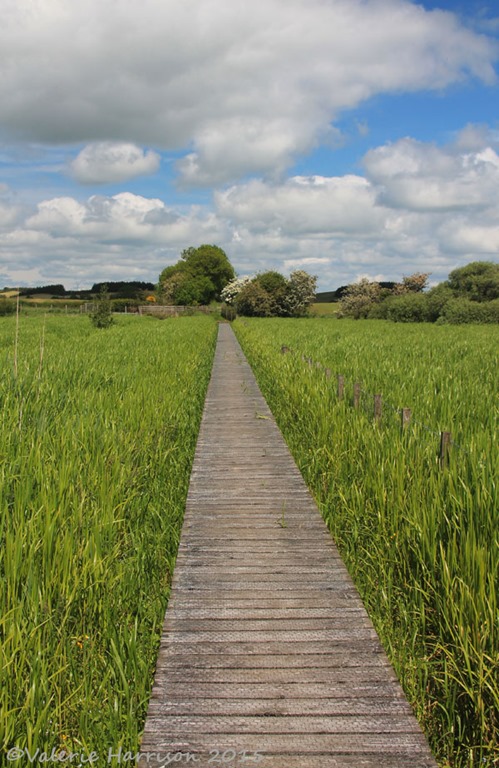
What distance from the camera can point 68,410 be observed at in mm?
6262

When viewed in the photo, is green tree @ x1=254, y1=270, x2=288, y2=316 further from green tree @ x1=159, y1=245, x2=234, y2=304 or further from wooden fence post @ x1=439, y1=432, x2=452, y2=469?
wooden fence post @ x1=439, y1=432, x2=452, y2=469

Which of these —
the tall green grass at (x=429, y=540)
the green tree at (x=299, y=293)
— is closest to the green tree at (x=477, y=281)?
the green tree at (x=299, y=293)

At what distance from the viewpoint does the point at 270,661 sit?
311 cm

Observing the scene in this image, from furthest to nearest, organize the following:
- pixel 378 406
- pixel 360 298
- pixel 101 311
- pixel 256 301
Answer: pixel 360 298 → pixel 256 301 → pixel 101 311 → pixel 378 406

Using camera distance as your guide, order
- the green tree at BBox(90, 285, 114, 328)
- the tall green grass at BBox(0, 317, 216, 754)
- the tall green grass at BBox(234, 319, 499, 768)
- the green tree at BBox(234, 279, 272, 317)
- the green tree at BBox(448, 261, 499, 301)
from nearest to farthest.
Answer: the tall green grass at BBox(0, 317, 216, 754) < the tall green grass at BBox(234, 319, 499, 768) < the green tree at BBox(90, 285, 114, 328) < the green tree at BBox(448, 261, 499, 301) < the green tree at BBox(234, 279, 272, 317)

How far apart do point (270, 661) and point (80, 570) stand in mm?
1246

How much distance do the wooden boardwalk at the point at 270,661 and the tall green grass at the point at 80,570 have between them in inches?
6.9

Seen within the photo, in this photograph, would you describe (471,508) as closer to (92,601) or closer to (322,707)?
(322,707)

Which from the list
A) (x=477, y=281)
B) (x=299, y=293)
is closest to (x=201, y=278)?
(x=299, y=293)

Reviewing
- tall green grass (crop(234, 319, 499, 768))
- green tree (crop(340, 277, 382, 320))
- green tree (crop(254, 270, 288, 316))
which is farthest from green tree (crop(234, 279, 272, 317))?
tall green grass (crop(234, 319, 499, 768))

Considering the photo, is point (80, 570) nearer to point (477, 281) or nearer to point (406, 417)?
point (406, 417)

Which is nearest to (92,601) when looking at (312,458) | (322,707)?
(322,707)

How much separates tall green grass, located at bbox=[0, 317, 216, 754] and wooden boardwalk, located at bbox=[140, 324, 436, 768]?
0.57 feet

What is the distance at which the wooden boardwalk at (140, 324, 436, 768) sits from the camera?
2.52 metres
